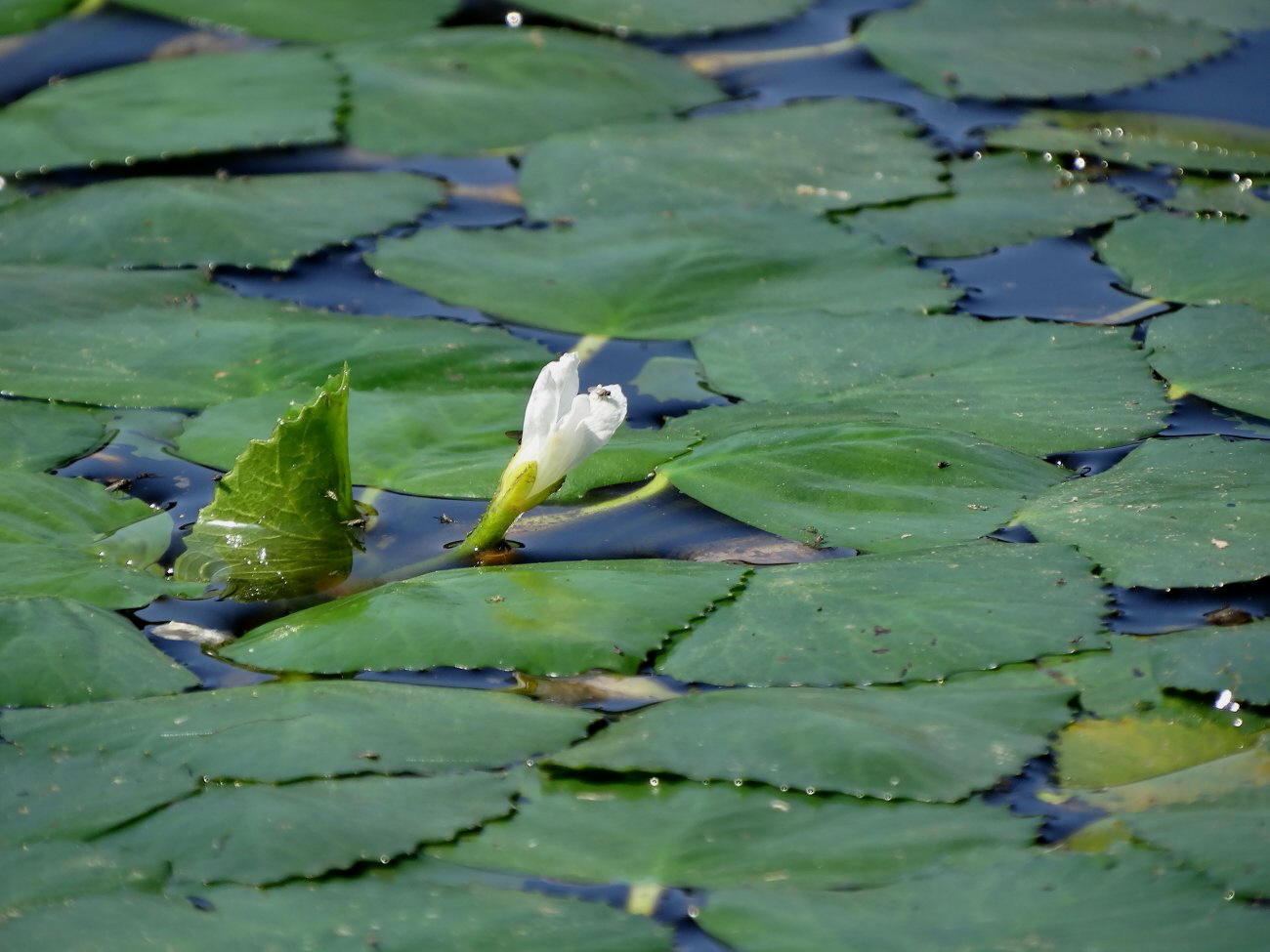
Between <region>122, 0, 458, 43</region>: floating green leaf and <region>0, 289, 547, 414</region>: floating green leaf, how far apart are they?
122 centimetres

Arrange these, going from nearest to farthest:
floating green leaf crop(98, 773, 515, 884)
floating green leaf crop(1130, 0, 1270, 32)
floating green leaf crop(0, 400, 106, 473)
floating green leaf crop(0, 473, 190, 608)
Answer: floating green leaf crop(98, 773, 515, 884), floating green leaf crop(0, 473, 190, 608), floating green leaf crop(0, 400, 106, 473), floating green leaf crop(1130, 0, 1270, 32)

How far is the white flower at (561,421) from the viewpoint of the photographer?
1.61 meters

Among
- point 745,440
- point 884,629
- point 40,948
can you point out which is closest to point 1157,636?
point 884,629

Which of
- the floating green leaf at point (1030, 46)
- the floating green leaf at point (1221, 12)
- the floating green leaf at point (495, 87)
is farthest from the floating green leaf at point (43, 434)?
the floating green leaf at point (1221, 12)

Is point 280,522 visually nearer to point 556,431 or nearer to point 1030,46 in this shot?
point 556,431

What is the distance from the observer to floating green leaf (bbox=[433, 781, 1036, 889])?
4.06 ft

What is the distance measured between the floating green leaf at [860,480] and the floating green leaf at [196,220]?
0.91 meters

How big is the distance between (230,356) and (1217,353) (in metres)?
1.30

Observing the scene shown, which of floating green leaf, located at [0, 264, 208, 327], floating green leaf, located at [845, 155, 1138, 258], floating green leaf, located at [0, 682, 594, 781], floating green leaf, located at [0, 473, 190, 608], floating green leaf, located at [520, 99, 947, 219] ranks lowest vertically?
floating green leaf, located at [0, 682, 594, 781]

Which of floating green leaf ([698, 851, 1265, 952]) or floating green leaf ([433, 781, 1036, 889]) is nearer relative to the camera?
floating green leaf ([698, 851, 1265, 952])

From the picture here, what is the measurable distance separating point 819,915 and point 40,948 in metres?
0.55

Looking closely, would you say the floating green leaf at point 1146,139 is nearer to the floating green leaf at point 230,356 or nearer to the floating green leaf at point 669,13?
the floating green leaf at point 669,13

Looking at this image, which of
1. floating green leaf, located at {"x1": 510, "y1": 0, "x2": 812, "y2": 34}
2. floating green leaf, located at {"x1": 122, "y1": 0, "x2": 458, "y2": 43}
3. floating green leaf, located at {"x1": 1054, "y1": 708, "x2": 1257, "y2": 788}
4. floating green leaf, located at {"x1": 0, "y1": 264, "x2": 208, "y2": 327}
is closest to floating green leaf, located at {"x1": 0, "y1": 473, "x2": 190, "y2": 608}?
floating green leaf, located at {"x1": 0, "y1": 264, "x2": 208, "y2": 327}

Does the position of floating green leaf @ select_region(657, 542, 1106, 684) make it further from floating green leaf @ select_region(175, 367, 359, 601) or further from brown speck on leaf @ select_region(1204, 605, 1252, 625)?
floating green leaf @ select_region(175, 367, 359, 601)
